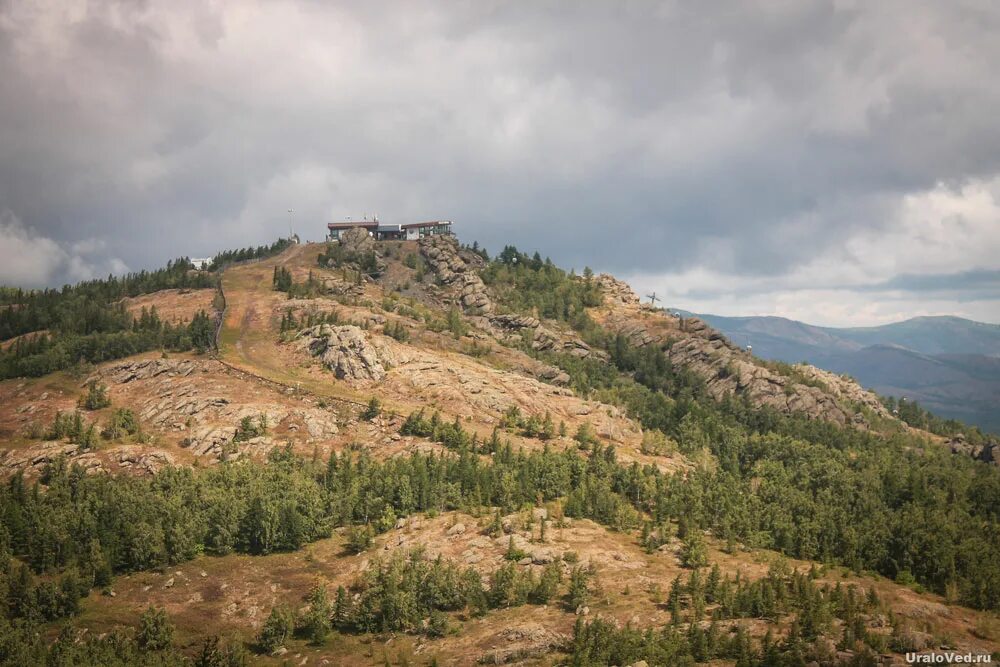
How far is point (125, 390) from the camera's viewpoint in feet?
457

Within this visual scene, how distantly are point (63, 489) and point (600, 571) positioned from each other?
80178mm

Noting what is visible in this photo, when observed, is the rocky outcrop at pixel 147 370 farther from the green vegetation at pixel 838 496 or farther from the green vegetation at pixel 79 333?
the green vegetation at pixel 838 496

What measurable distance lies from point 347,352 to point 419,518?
64.8 meters

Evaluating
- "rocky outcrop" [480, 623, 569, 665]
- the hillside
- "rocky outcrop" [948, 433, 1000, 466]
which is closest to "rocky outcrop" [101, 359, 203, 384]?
the hillside

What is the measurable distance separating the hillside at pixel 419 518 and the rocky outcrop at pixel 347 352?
2.03 ft

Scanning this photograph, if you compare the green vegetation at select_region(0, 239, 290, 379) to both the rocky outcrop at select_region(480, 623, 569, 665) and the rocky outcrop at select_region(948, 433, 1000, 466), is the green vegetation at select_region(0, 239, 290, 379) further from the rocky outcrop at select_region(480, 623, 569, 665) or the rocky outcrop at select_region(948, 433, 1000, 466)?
the rocky outcrop at select_region(948, 433, 1000, 466)

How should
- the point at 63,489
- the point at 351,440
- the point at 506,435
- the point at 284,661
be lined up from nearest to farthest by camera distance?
1. the point at 284,661
2. the point at 63,489
3. the point at 351,440
4. the point at 506,435

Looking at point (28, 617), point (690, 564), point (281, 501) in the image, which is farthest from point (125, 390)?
point (690, 564)

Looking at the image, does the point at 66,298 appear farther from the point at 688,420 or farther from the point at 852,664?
the point at 852,664

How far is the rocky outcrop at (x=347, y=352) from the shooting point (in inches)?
6284

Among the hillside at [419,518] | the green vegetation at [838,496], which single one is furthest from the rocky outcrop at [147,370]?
the green vegetation at [838,496]

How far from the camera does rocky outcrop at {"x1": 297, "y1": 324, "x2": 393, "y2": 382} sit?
159625 mm

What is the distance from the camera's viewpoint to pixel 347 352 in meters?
162

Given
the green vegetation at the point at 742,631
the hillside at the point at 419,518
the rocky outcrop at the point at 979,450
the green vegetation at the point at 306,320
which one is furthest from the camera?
the green vegetation at the point at 306,320
